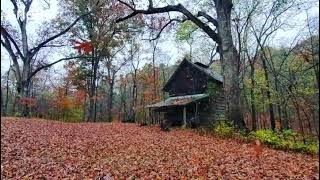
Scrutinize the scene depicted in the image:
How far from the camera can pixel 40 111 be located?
50.5 metres

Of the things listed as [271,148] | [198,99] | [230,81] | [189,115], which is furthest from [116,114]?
[271,148]

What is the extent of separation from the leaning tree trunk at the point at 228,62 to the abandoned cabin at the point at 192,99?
813 cm

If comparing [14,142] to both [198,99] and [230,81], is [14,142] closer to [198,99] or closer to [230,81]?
[230,81]

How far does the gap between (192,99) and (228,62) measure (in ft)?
30.1

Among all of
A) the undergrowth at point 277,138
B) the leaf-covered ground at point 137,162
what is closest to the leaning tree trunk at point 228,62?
the undergrowth at point 277,138

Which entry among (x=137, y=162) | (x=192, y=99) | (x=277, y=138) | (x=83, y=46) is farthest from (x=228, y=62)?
(x=83, y=46)

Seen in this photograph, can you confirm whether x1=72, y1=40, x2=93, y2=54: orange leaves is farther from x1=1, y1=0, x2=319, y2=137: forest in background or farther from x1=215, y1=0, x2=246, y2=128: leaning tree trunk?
x1=215, y1=0, x2=246, y2=128: leaning tree trunk

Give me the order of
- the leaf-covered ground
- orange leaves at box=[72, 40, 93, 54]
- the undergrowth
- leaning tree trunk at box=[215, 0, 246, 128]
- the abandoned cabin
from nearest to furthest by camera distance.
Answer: the leaf-covered ground, the undergrowth, leaning tree trunk at box=[215, 0, 246, 128], the abandoned cabin, orange leaves at box=[72, 40, 93, 54]

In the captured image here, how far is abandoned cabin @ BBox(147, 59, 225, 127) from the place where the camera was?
25.7 m

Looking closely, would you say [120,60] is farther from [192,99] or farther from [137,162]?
[137,162]

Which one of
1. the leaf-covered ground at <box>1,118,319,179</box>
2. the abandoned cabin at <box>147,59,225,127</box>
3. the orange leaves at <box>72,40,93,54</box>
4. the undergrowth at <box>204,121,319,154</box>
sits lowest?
the leaf-covered ground at <box>1,118,319,179</box>

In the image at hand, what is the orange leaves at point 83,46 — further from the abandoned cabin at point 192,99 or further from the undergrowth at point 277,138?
the undergrowth at point 277,138

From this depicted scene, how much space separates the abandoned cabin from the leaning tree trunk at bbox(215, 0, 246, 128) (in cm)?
813

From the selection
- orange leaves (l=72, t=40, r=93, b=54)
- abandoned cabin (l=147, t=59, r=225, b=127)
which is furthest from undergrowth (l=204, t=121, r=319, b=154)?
orange leaves (l=72, t=40, r=93, b=54)
